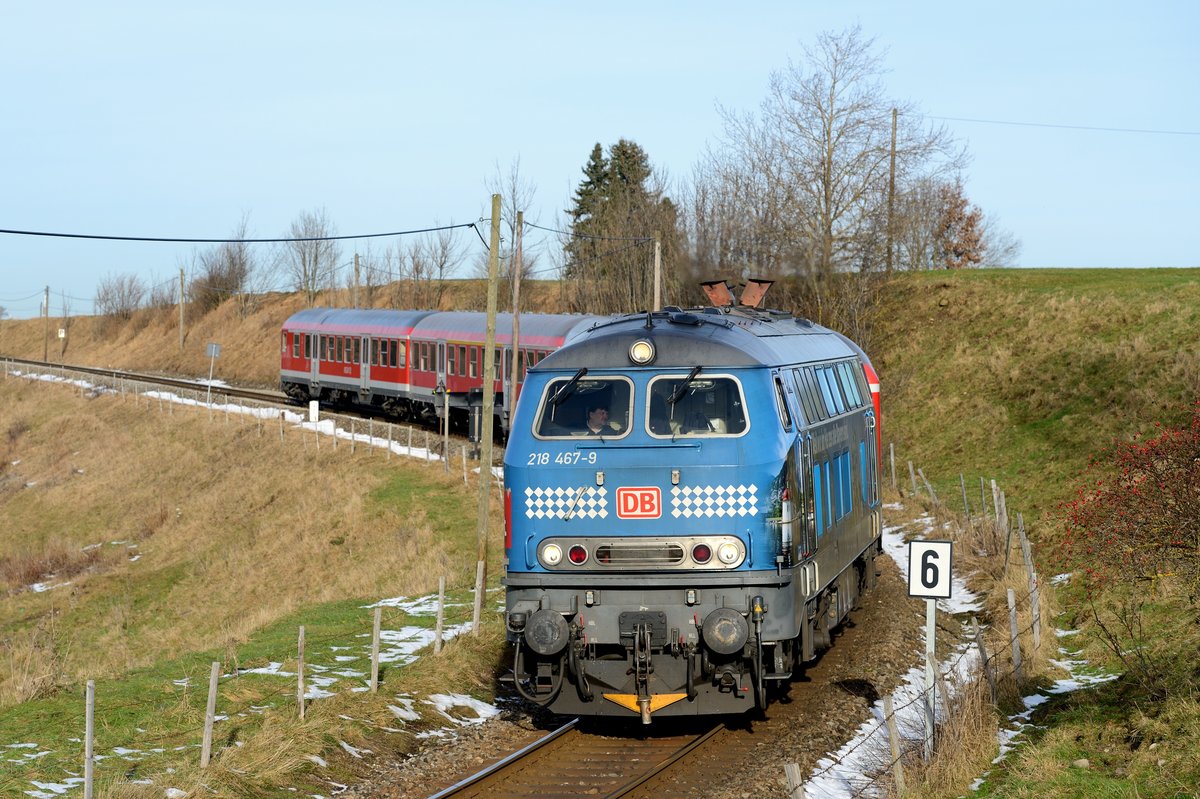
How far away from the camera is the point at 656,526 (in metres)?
11.0

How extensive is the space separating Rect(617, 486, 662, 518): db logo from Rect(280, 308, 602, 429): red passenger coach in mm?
20943

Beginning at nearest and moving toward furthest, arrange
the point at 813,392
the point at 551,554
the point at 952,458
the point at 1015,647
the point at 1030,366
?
1. the point at 551,554
2. the point at 813,392
3. the point at 1015,647
4. the point at 952,458
5. the point at 1030,366

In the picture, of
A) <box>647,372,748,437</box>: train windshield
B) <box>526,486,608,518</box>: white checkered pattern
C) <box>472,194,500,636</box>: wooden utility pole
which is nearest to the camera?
<box>526,486,608,518</box>: white checkered pattern

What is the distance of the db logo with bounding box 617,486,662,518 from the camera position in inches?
433

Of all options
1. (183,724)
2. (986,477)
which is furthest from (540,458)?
(986,477)

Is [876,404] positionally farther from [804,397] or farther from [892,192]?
[892,192]

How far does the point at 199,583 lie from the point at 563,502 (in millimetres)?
22878

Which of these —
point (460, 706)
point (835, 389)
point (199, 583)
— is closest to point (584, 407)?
point (460, 706)

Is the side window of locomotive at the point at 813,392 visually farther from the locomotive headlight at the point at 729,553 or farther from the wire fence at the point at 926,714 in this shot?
the wire fence at the point at 926,714

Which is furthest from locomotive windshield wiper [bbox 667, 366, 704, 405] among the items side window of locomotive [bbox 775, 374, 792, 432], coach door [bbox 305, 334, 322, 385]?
coach door [bbox 305, 334, 322, 385]

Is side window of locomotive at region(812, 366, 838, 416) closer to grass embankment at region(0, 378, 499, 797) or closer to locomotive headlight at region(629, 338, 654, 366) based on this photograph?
locomotive headlight at region(629, 338, 654, 366)

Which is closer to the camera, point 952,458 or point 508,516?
point 508,516

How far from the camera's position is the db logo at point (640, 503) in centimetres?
1100

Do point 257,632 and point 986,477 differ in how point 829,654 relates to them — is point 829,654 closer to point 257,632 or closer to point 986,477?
point 257,632
